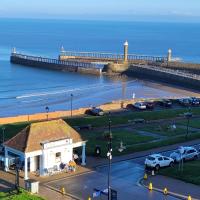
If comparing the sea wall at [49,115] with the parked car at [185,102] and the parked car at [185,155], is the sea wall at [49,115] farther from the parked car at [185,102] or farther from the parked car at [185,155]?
the parked car at [185,155]

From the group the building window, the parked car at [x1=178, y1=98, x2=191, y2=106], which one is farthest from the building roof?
the parked car at [x1=178, y1=98, x2=191, y2=106]

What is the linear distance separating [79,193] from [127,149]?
9874mm

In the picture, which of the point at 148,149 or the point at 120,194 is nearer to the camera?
the point at 120,194

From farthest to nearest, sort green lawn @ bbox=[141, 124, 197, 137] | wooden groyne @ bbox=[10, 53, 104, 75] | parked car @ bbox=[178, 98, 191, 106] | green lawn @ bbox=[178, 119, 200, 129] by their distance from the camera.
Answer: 1. wooden groyne @ bbox=[10, 53, 104, 75]
2. parked car @ bbox=[178, 98, 191, 106]
3. green lawn @ bbox=[178, 119, 200, 129]
4. green lawn @ bbox=[141, 124, 197, 137]

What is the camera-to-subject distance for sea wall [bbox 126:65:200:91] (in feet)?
273

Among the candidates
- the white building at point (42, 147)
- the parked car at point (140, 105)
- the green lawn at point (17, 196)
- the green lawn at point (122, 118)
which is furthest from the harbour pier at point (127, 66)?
the green lawn at point (17, 196)

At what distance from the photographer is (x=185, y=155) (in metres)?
33.6

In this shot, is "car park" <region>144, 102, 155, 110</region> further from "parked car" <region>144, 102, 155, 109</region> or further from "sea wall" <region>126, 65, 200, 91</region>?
"sea wall" <region>126, 65, 200, 91</region>

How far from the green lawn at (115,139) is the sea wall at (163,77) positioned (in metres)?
41.8

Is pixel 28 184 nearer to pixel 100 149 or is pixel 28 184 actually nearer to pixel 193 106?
pixel 100 149

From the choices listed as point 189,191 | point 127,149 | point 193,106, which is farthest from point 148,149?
point 193,106

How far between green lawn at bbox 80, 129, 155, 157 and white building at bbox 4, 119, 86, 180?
4.19 m

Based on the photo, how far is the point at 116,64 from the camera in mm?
104312

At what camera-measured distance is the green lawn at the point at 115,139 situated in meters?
37.1
